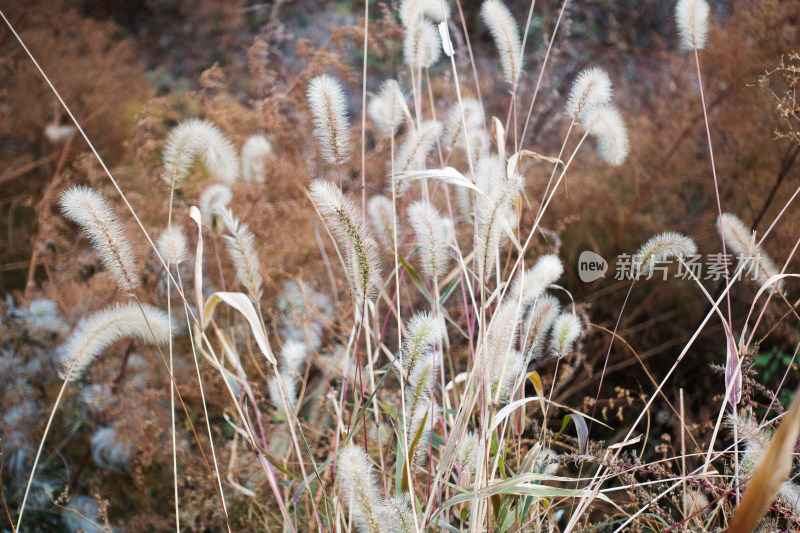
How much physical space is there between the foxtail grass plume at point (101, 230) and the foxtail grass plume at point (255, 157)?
0.57 metres

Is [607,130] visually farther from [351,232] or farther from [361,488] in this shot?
[361,488]

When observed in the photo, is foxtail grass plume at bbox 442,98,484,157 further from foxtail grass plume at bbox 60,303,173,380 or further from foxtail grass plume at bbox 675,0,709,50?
foxtail grass plume at bbox 60,303,173,380

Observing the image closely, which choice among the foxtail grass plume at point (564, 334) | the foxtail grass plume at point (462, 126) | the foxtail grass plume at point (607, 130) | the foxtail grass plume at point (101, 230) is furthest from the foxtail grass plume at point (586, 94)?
the foxtail grass plume at point (101, 230)

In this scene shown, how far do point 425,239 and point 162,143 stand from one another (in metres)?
0.82

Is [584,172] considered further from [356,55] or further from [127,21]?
[127,21]

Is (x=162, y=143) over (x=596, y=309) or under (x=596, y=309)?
over

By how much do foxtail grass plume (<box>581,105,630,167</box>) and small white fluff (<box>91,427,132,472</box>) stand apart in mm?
1043

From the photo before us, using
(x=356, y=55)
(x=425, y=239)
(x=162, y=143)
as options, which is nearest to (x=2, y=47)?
(x=162, y=143)

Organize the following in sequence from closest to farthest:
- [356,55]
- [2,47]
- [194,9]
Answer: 1. [2,47]
2. [356,55]
3. [194,9]

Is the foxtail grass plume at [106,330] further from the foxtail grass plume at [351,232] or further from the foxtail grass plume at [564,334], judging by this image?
the foxtail grass plume at [564,334]

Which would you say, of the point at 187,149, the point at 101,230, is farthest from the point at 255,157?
the point at 101,230

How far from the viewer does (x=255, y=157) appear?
1.23m

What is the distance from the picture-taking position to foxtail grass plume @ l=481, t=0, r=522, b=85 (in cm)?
83

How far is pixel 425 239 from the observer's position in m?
0.70
